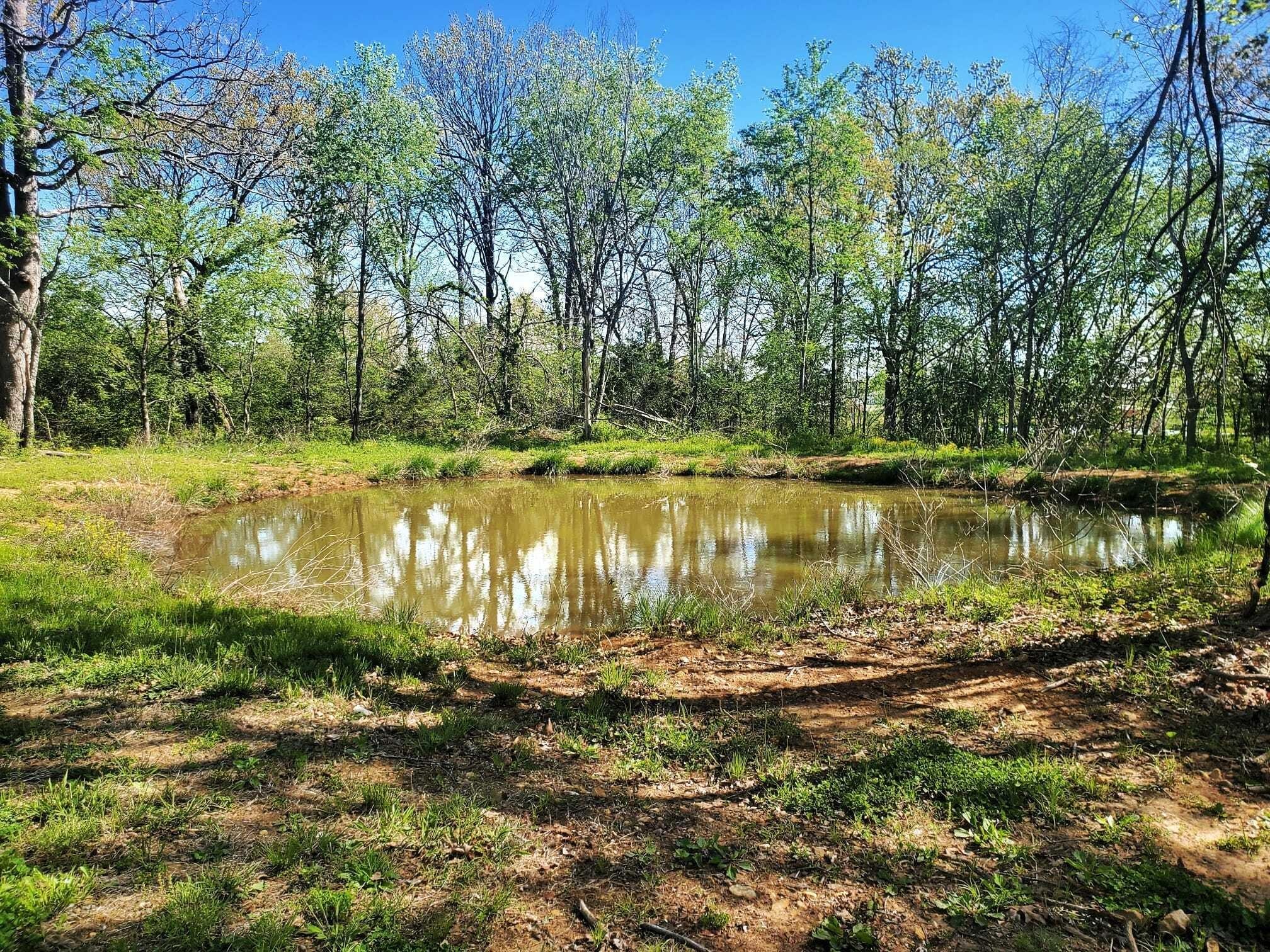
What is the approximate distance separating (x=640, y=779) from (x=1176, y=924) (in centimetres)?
218

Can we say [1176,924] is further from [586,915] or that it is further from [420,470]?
[420,470]

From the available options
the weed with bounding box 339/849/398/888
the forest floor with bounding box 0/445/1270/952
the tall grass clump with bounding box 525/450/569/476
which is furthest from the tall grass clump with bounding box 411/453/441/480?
the weed with bounding box 339/849/398/888

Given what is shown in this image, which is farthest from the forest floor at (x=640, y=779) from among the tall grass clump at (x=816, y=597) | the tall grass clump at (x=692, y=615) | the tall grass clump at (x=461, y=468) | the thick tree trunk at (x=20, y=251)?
the tall grass clump at (x=461, y=468)

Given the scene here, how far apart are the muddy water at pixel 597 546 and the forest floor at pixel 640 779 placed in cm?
181

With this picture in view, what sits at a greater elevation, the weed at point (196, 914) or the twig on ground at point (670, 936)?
the weed at point (196, 914)

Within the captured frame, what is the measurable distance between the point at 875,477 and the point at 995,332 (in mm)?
13923

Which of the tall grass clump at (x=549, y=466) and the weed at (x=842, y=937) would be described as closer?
the weed at (x=842, y=937)

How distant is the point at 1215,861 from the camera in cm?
245

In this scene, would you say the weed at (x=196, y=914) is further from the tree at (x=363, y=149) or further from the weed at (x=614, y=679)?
the tree at (x=363, y=149)

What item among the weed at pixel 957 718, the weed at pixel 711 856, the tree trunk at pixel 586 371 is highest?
the tree trunk at pixel 586 371

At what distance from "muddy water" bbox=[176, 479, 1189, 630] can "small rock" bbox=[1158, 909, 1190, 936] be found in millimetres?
5017

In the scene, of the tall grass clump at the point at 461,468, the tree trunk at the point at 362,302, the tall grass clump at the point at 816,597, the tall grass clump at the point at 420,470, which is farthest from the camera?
the tree trunk at the point at 362,302

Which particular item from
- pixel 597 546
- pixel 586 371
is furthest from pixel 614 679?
pixel 586 371

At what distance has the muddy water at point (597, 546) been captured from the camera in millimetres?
7641
